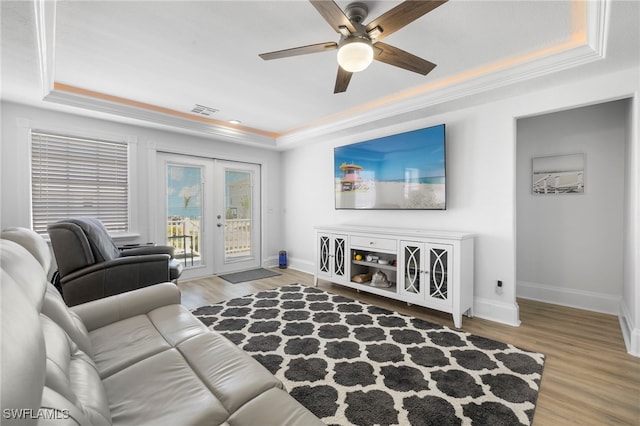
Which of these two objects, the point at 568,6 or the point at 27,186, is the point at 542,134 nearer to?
the point at 568,6

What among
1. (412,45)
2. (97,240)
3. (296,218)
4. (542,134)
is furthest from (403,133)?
(97,240)

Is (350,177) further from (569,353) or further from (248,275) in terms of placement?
(569,353)

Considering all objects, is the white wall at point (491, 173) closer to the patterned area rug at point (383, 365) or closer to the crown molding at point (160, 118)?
the patterned area rug at point (383, 365)

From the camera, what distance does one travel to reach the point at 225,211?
Answer: 4977mm

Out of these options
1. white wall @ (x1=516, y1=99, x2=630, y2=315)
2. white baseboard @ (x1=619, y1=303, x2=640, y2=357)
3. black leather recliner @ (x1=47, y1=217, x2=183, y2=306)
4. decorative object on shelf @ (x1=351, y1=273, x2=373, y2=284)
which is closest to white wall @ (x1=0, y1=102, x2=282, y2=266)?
black leather recliner @ (x1=47, y1=217, x2=183, y2=306)

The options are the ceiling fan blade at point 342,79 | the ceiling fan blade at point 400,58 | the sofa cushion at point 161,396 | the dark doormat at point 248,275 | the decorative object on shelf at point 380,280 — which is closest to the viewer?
the sofa cushion at point 161,396

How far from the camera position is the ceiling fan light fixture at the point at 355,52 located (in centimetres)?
178

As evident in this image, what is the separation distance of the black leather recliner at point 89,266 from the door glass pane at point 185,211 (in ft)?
5.25

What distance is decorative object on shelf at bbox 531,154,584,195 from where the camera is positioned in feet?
10.6

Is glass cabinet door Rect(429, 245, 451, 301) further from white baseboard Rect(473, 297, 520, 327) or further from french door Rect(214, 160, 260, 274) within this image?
french door Rect(214, 160, 260, 274)

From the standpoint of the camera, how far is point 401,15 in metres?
1.58

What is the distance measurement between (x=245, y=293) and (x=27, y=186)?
2.75 metres

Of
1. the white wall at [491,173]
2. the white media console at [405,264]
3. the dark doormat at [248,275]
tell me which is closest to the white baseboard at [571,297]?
the white wall at [491,173]

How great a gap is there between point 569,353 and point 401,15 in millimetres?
2827
